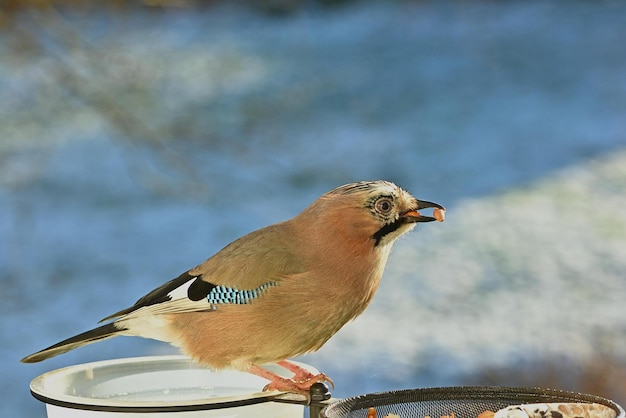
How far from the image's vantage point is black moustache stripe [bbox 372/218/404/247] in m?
1.26

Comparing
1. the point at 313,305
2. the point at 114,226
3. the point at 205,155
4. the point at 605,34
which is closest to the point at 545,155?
the point at 605,34

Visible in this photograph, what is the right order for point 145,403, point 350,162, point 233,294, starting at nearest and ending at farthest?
point 145,403 → point 233,294 → point 350,162

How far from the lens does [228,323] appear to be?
1.29m

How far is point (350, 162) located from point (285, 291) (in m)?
A: 2.49

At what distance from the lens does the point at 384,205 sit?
1258 millimetres

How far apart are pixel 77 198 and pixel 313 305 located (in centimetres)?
268

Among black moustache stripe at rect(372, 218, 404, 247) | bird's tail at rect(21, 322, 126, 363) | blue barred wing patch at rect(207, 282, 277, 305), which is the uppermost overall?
black moustache stripe at rect(372, 218, 404, 247)

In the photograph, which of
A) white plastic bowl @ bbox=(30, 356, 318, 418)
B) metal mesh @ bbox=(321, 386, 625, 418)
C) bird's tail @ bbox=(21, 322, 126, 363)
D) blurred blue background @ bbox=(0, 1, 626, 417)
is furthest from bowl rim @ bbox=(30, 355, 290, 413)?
blurred blue background @ bbox=(0, 1, 626, 417)

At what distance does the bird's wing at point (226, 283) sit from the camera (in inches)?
51.2

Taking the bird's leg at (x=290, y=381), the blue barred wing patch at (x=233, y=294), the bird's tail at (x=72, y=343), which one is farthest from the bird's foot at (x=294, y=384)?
the bird's tail at (x=72, y=343)

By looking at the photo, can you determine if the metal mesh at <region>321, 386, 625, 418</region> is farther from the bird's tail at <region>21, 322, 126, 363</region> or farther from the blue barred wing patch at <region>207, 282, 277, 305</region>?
the bird's tail at <region>21, 322, 126, 363</region>

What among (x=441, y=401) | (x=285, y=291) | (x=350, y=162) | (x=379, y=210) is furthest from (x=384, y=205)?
(x=350, y=162)

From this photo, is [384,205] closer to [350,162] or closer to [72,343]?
[72,343]

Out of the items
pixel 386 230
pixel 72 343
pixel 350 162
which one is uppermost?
pixel 350 162
